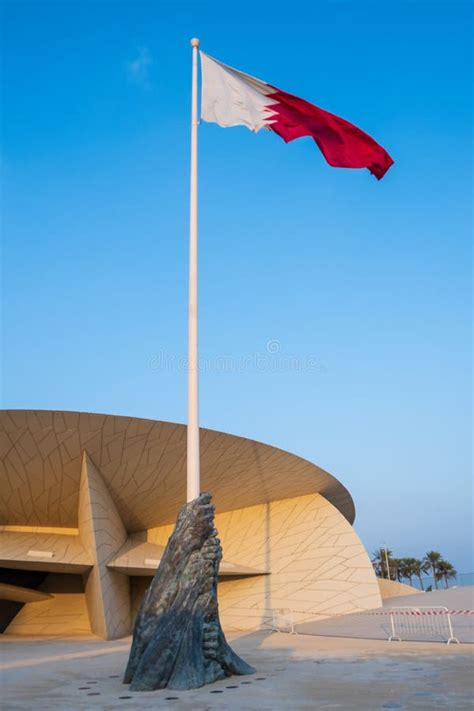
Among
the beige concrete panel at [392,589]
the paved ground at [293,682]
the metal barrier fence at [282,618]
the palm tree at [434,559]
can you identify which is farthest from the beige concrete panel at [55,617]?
the palm tree at [434,559]

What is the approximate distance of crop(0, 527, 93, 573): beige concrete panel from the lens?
17.8m

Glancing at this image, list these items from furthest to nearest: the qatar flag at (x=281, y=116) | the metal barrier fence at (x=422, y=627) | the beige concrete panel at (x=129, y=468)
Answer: the beige concrete panel at (x=129, y=468) → the metal barrier fence at (x=422, y=627) → the qatar flag at (x=281, y=116)

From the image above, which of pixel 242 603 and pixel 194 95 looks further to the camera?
pixel 242 603

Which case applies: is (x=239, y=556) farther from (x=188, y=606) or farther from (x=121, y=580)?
(x=188, y=606)

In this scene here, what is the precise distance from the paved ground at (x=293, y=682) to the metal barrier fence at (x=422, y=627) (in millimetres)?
820

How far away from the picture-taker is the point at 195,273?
32.5ft

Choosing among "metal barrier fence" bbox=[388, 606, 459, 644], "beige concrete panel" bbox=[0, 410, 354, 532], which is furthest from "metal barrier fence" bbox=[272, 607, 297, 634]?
"beige concrete panel" bbox=[0, 410, 354, 532]

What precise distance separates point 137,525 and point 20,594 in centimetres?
482

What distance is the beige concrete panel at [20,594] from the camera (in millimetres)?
19266

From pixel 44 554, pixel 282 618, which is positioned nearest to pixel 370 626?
pixel 282 618

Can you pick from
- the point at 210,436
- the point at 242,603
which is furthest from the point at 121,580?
the point at 210,436

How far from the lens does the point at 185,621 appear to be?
316 inches

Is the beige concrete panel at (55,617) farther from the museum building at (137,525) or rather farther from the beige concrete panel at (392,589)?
the beige concrete panel at (392,589)

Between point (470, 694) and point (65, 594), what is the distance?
1980 cm
